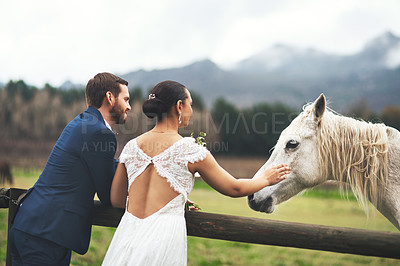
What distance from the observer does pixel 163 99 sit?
1.68 m

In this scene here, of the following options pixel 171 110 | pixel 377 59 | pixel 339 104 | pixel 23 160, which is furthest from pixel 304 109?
pixel 377 59

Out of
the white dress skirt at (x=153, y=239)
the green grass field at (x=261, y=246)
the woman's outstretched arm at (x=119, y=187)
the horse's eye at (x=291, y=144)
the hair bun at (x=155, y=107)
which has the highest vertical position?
the hair bun at (x=155, y=107)

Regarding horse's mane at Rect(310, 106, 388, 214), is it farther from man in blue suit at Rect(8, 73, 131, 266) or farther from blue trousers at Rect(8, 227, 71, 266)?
blue trousers at Rect(8, 227, 71, 266)

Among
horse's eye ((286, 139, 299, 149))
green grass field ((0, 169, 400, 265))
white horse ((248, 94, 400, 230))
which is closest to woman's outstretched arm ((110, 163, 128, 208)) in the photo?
white horse ((248, 94, 400, 230))

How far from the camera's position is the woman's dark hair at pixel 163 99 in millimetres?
1681

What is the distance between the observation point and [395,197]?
213cm

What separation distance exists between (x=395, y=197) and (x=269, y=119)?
31124 mm

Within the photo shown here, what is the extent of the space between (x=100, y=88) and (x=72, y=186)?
609 millimetres

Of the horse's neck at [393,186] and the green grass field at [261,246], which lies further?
the green grass field at [261,246]

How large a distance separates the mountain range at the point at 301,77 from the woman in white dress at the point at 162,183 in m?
28.5

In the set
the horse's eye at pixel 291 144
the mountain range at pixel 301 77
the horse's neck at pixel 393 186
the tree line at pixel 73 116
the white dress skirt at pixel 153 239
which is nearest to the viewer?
the white dress skirt at pixel 153 239

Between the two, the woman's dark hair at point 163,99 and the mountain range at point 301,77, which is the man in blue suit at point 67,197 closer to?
the woman's dark hair at point 163,99

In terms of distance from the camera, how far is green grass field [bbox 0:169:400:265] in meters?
15.6

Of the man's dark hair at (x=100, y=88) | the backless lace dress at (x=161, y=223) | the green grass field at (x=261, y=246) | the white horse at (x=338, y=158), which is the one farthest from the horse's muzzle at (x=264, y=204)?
the man's dark hair at (x=100, y=88)
